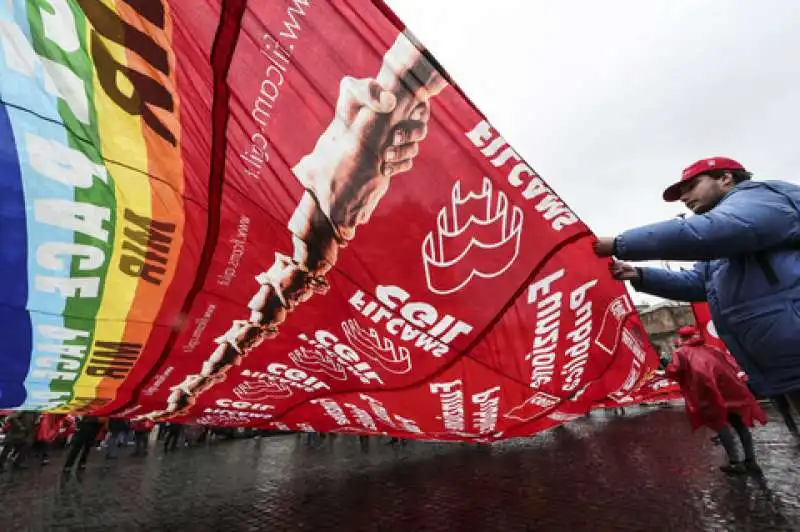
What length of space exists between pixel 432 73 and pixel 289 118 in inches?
28.1

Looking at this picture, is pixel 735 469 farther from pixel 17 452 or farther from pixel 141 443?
pixel 141 443

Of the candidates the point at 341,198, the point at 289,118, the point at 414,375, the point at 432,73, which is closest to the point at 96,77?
the point at 289,118

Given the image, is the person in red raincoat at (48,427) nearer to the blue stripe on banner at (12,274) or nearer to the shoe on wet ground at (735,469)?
the blue stripe on banner at (12,274)

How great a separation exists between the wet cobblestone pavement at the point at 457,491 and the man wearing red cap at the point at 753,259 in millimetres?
1911

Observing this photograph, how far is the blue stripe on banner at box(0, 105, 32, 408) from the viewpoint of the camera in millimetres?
2148

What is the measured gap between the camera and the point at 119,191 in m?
2.38

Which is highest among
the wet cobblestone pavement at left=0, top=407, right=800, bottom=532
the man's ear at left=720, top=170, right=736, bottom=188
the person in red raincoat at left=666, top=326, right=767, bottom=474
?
the man's ear at left=720, top=170, right=736, bottom=188

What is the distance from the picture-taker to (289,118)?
224 centimetres

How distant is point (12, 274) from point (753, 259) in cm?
362

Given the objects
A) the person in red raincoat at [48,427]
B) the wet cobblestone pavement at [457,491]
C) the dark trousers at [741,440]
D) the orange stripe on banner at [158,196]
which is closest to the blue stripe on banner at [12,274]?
the orange stripe on banner at [158,196]

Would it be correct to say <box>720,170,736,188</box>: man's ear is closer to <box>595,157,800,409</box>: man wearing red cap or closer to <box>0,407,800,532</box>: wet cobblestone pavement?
<box>595,157,800,409</box>: man wearing red cap

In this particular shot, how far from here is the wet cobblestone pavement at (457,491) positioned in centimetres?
381

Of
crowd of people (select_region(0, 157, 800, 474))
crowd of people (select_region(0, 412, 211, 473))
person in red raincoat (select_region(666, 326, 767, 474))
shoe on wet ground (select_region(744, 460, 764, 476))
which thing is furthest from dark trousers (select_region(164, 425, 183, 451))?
crowd of people (select_region(0, 157, 800, 474))

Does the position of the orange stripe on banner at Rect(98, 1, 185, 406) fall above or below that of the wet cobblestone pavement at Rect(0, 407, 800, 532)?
above
